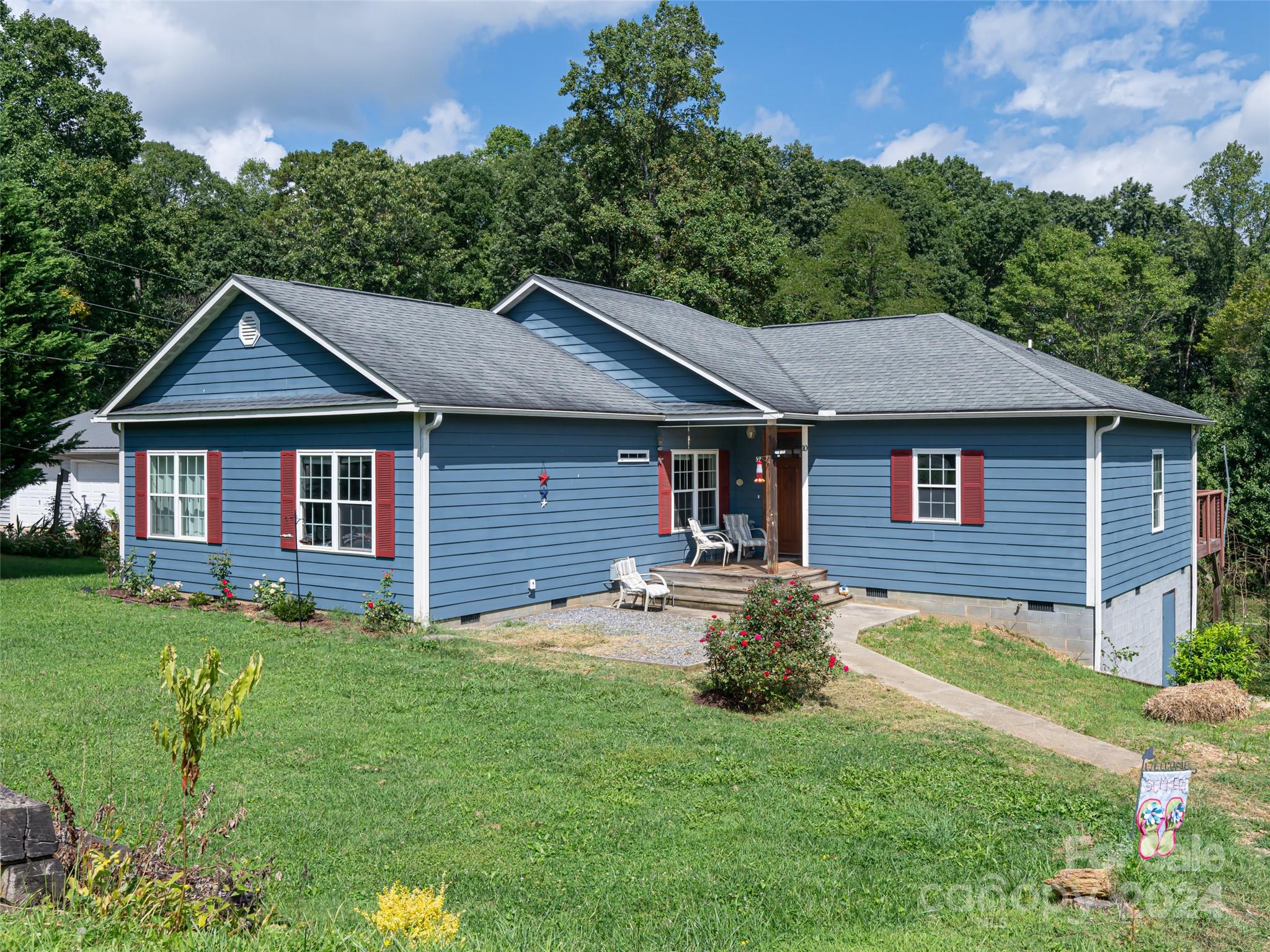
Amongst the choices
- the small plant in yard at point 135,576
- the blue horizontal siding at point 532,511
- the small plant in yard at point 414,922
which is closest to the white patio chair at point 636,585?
the blue horizontal siding at point 532,511

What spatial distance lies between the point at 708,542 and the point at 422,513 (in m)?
5.49

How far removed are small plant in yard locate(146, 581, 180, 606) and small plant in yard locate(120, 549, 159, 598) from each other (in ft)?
1.23

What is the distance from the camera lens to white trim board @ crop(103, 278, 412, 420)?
13.5 metres

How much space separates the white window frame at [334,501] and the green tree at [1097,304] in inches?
1317

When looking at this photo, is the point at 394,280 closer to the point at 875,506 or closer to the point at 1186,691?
the point at 875,506

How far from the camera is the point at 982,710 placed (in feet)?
31.3

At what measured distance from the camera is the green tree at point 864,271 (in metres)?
36.4

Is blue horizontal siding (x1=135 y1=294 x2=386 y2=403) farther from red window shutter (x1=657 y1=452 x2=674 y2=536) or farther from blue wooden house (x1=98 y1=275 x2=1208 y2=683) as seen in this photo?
red window shutter (x1=657 y1=452 x2=674 y2=536)

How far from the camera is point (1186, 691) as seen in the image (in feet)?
34.0

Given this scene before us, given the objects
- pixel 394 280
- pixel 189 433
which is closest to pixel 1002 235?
pixel 394 280

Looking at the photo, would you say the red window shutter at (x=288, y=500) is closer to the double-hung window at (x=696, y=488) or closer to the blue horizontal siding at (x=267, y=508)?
the blue horizontal siding at (x=267, y=508)

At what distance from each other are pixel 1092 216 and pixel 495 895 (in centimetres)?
5609

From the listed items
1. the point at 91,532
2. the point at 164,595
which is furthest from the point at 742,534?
the point at 91,532

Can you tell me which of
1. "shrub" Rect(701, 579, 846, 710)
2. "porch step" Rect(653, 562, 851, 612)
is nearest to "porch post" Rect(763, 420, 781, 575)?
"porch step" Rect(653, 562, 851, 612)
